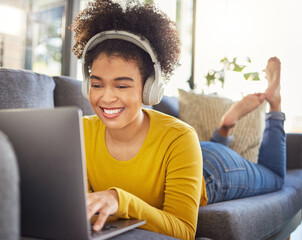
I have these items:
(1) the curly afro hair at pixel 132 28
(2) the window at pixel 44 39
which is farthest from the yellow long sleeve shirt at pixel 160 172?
(2) the window at pixel 44 39

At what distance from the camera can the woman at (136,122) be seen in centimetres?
100

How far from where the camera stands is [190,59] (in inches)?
167

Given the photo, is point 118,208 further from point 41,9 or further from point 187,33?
point 41,9

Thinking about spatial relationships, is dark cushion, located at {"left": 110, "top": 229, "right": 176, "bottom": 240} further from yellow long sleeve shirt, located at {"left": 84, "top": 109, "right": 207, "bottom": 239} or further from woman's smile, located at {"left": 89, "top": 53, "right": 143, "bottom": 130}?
woman's smile, located at {"left": 89, "top": 53, "right": 143, "bottom": 130}

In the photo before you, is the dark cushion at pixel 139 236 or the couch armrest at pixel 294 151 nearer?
the dark cushion at pixel 139 236

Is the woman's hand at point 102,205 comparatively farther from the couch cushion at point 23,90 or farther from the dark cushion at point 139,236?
the couch cushion at point 23,90

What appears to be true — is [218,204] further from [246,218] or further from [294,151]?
[294,151]

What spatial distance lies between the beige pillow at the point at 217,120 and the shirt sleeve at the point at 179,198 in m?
1.26

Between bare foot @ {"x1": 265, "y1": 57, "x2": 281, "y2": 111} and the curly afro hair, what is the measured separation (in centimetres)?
90

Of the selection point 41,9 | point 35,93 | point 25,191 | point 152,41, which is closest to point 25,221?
point 25,191

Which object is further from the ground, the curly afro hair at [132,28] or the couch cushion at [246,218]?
the curly afro hair at [132,28]

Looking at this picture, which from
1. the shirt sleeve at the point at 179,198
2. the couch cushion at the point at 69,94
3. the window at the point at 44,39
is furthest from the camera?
the window at the point at 44,39

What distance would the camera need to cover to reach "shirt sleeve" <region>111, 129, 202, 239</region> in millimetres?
840

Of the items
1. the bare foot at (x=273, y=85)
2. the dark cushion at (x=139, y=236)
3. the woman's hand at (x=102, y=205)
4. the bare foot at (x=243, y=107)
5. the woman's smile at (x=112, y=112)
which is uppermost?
the bare foot at (x=273, y=85)
